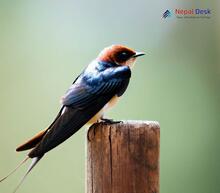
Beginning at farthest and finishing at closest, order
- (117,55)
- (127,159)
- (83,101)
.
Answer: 1. (117,55)
2. (83,101)
3. (127,159)

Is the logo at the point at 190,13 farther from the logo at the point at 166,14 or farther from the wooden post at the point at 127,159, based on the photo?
the wooden post at the point at 127,159

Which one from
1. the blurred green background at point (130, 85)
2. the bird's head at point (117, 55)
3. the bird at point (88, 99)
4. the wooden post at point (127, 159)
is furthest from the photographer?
the blurred green background at point (130, 85)

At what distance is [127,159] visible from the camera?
100 cm

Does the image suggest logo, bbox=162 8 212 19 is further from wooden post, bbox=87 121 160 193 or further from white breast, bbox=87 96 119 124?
wooden post, bbox=87 121 160 193

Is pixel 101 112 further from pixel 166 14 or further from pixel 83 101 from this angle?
pixel 166 14

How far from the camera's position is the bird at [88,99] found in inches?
43.6

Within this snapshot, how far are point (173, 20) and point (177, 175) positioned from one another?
721 mm

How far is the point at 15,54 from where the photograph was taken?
2049mm

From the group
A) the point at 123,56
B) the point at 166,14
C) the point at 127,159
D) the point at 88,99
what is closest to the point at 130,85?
the point at 166,14

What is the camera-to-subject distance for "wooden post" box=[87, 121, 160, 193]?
1002 mm

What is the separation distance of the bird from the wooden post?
97mm

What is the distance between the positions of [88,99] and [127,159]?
0.24 meters

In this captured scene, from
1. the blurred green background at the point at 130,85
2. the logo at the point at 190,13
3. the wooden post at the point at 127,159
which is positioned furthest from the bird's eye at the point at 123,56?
the logo at the point at 190,13

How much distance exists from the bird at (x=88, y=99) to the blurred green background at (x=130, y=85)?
0.79 meters
